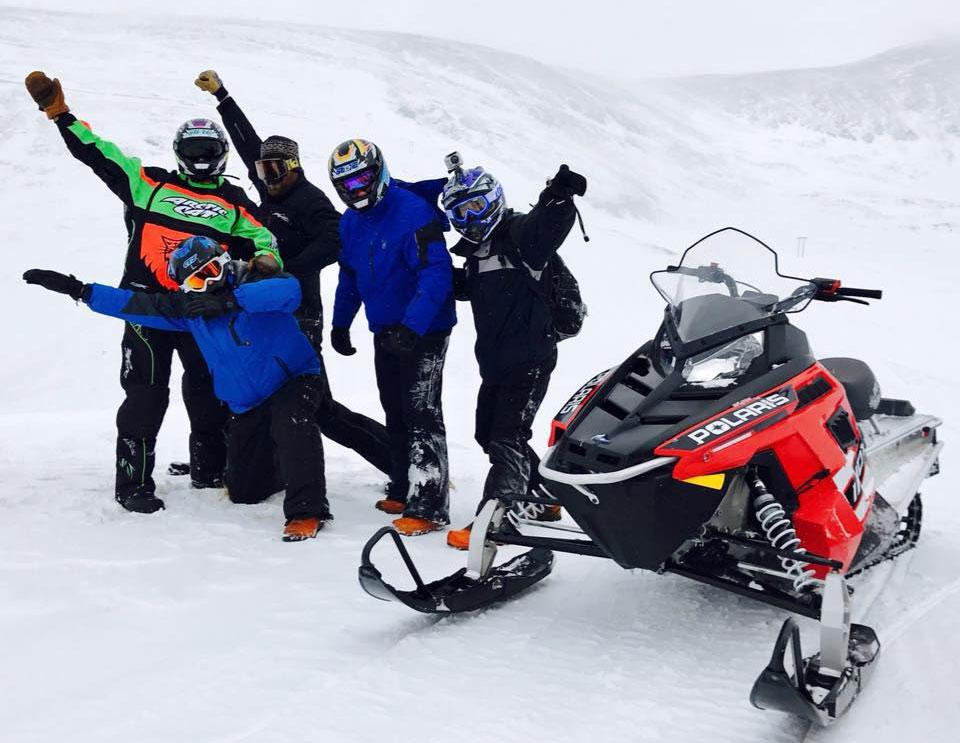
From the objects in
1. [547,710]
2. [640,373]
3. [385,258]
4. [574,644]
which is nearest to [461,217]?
[385,258]

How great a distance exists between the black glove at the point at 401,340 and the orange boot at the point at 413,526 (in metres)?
0.83

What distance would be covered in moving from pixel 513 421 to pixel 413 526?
71 centimetres

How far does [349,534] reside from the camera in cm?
434

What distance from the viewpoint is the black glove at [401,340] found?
4.17 metres

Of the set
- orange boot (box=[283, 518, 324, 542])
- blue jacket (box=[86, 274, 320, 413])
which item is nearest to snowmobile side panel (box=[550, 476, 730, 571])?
orange boot (box=[283, 518, 324, 542])

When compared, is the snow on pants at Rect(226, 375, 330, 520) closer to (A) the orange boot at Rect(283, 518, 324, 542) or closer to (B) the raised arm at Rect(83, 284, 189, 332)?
(A) the orange boot at Rect(283, 518, 324, 542)

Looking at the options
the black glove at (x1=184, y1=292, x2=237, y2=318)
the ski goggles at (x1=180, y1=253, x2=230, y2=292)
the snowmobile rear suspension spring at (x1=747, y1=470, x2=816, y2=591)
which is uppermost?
the ski goggles at (x1=180, y1=253, x2=230, y2=292)

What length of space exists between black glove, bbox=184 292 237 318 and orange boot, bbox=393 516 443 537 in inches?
50.1

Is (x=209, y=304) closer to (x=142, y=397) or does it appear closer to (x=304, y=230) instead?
(x=142, y=397)

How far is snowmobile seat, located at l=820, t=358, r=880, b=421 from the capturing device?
388 cm

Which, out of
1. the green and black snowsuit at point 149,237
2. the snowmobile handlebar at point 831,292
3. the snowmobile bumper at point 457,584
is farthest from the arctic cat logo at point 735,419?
the green and black snowsuit at point 149,237

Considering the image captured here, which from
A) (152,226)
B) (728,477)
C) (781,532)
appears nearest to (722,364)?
(728,477)

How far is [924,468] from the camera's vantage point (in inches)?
166

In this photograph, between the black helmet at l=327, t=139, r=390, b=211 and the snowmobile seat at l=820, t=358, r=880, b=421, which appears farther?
the black helmet at l=327, t=139, r=390, b=211
